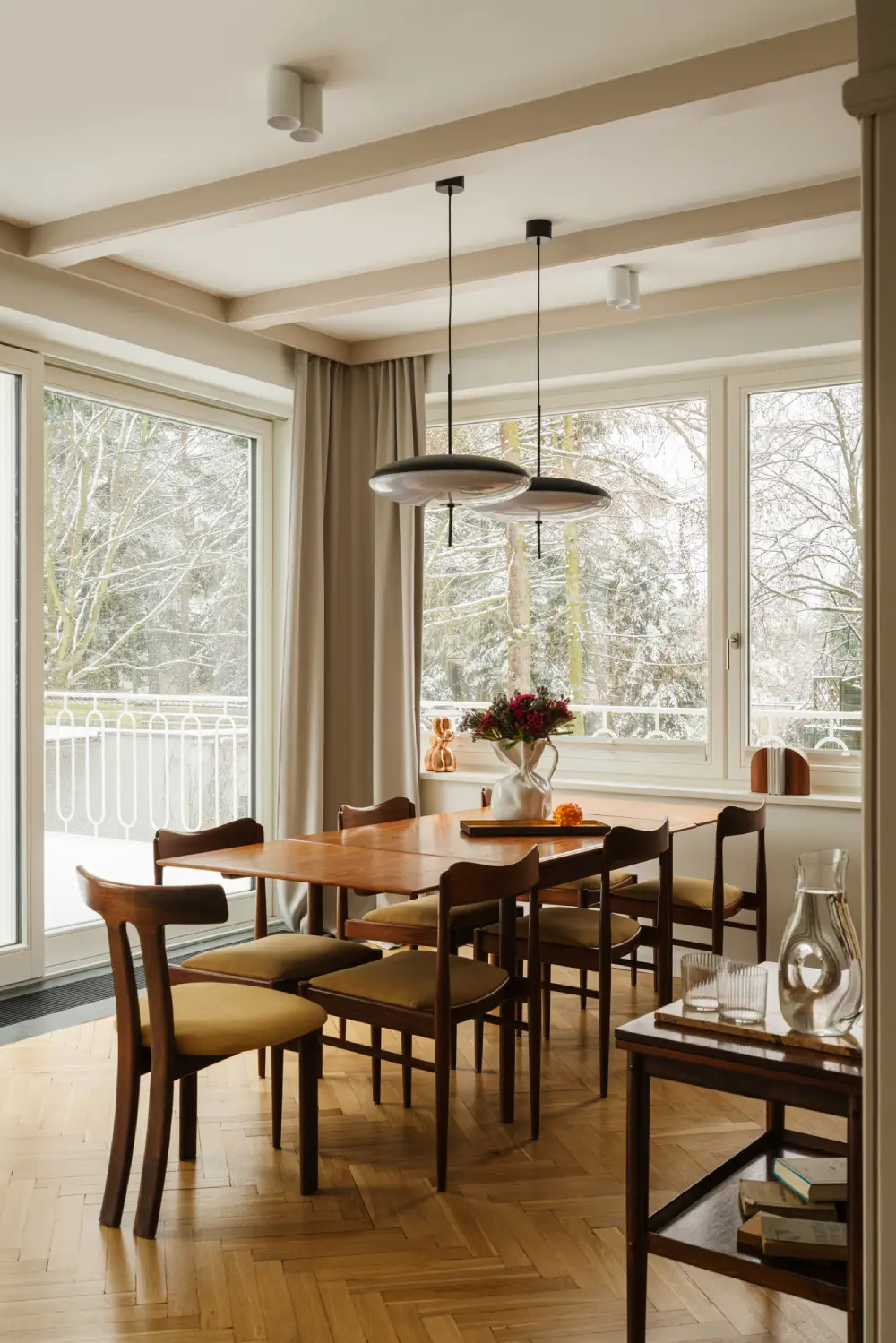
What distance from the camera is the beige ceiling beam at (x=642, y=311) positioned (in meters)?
4.79

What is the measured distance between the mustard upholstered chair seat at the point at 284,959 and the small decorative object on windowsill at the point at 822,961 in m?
1.65

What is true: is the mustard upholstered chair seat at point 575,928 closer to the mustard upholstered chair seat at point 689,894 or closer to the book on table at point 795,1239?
the mustard upholstered chair seat at point 689,894

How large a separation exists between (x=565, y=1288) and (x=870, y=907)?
1.26 meters

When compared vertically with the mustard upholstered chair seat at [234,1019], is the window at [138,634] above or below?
above

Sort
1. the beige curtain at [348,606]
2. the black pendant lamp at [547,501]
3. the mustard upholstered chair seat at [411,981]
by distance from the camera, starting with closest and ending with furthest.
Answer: the mustard upholstered chair seat at [411,981], the black pendant lamp at [547,501], the beige curtain at [348,606]

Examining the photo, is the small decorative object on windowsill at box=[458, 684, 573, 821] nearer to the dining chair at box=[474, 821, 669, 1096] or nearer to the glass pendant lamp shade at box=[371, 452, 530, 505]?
the dining chair at box=[474, 821, 669, 1096]

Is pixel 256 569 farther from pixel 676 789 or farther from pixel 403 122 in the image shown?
pixel 403 122

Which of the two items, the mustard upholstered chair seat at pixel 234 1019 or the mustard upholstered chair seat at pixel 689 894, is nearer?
the mustard upholstered chair seat at pixel 234 1019

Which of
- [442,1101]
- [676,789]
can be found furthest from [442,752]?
[442,1101]

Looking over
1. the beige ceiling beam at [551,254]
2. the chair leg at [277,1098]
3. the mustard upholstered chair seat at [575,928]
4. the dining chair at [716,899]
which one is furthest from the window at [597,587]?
the chair leg at [277,1098]

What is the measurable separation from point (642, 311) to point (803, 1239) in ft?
13.2

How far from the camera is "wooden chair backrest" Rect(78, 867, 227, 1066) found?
2.62 metres

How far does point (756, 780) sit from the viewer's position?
5.03m

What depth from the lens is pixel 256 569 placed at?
20.1ft
